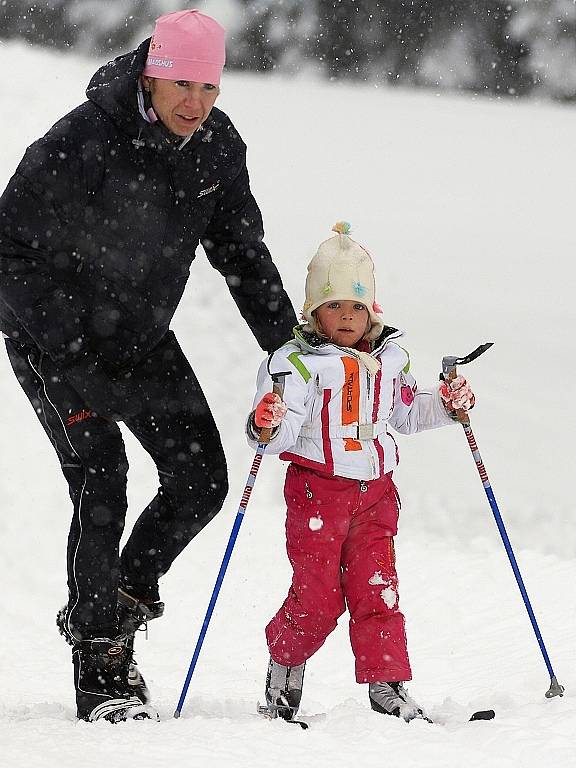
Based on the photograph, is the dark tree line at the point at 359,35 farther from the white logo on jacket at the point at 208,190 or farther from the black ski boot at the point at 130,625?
the black ski boot at the point at 130,625

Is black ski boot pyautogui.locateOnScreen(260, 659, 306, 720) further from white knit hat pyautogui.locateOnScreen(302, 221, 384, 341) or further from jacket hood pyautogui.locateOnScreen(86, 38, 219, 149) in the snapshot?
jacket hood pyautogui.locateOnScreen(86, 38, 219, 149)

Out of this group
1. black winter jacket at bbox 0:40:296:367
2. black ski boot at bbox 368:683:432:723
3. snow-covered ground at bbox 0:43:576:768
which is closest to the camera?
snow-covered ground at bbox 0:43:576:768

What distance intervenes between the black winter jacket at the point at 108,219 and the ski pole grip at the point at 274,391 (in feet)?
1.74

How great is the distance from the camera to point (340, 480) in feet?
13.5

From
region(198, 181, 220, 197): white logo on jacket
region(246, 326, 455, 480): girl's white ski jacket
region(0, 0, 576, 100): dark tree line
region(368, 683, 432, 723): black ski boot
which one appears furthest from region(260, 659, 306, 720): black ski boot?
region(0, 0, 576, 100): dark tree line

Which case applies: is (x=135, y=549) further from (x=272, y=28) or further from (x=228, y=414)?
(x=272, y=28)

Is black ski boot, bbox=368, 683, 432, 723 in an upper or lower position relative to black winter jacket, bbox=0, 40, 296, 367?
lower

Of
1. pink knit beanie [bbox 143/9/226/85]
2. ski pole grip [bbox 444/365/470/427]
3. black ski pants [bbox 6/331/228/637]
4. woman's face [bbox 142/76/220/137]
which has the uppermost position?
pink knit beanie [bbox 143/9/226/85]

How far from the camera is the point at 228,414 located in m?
9.13

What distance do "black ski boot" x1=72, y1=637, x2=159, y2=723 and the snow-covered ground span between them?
19 cm

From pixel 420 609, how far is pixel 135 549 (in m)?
2.28

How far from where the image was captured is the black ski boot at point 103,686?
13.1ft

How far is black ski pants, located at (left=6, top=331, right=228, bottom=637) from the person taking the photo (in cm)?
405

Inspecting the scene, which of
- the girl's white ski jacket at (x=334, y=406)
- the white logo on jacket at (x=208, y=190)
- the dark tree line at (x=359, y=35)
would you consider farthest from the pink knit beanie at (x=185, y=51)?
the dark tree line at (x=359, y=35)
